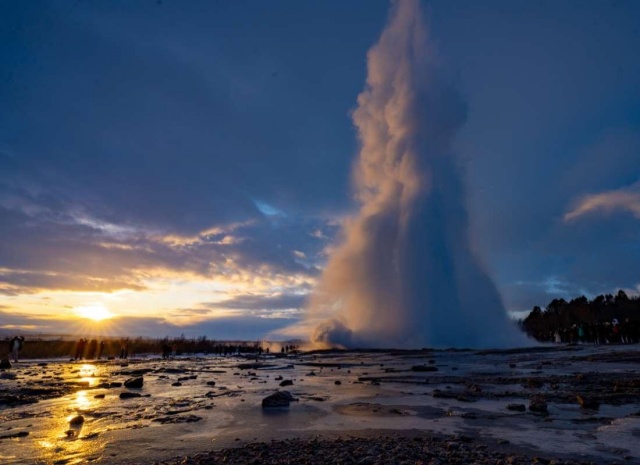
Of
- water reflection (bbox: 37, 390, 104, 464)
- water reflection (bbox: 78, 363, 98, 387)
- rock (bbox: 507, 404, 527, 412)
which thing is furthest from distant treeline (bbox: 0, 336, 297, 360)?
rock (bbox: 507, 404, 527, 412)

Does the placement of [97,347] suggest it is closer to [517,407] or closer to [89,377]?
[89,377]

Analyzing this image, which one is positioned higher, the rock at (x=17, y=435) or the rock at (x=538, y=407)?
the rock at (x=538, y=407)

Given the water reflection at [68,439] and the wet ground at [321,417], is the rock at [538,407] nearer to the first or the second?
the wet ground at [321,417]

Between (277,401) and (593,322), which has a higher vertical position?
(593,322)

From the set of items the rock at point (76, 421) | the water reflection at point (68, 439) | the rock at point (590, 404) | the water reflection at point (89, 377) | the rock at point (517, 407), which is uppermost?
the water reflection at point (89, 377)

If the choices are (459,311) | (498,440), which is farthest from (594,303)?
(498,440)

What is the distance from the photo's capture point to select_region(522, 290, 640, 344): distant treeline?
54.3 m

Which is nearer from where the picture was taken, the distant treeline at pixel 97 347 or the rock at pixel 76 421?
the rock at pixel 76 421

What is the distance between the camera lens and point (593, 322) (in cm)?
7494

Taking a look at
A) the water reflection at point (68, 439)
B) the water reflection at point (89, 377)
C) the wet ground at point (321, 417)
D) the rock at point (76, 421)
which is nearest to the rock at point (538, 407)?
the wet ground at point (321, 417)

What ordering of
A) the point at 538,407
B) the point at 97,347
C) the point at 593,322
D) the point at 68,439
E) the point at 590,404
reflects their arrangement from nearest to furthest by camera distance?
the point at 68,439, the point at 538,407, the point at 590,404, the point at 97,347, the point at 593,322

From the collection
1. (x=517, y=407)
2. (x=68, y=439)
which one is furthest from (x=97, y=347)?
(x=517, y=407)

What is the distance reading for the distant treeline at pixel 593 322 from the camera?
54.3 meters

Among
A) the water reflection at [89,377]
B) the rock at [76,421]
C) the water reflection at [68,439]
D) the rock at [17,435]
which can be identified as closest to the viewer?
the water reflection at [68,439]
